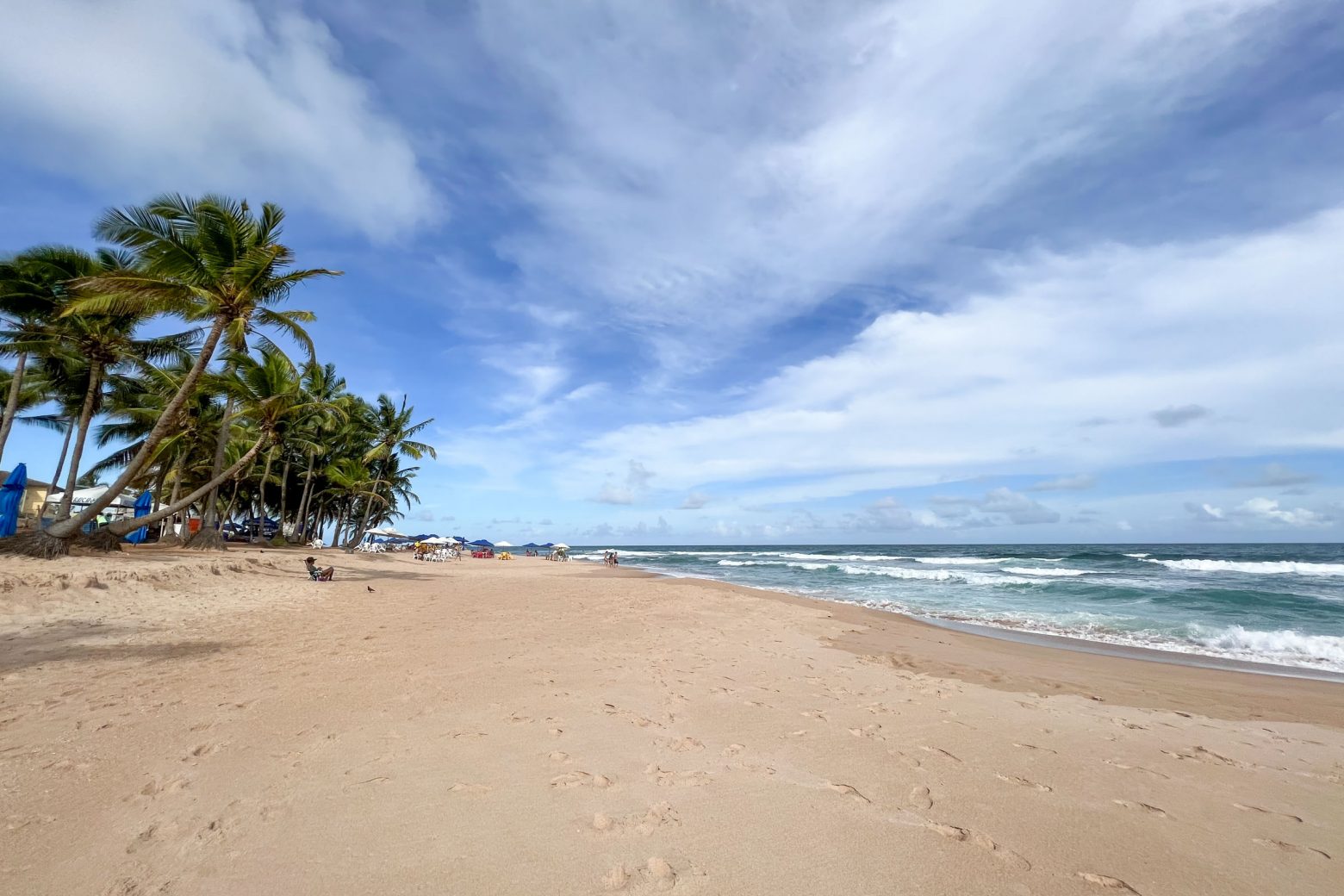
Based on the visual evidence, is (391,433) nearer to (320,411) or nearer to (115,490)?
(320,411)

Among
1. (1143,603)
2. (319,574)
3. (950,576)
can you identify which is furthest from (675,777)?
(950,576)

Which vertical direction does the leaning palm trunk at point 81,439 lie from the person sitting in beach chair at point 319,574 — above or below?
above

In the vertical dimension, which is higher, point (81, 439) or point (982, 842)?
point (81, 439)

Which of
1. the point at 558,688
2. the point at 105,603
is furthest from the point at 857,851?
the point at 105,603

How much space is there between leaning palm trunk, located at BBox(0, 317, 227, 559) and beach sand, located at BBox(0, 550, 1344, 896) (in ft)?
14.6

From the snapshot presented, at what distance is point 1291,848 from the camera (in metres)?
3.25

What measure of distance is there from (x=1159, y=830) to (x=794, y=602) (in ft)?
46.2

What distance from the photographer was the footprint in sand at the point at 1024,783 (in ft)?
12.6

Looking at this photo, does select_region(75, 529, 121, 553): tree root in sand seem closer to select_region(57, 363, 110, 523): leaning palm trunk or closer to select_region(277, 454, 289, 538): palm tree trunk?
select_region(57, 363, 110, 523): leaning palm trunk

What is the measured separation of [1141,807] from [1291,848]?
65 centimetres

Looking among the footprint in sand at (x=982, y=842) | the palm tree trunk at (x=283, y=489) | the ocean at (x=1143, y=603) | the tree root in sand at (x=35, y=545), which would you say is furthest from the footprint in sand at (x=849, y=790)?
the palm tree trunk at (x=283, y=489)

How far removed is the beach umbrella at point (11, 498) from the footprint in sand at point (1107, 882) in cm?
2511

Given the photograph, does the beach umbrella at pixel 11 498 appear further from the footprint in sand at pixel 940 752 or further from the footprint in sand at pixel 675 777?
the footprint in sand at pixel 940 752

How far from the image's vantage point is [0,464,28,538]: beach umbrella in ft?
55.7
